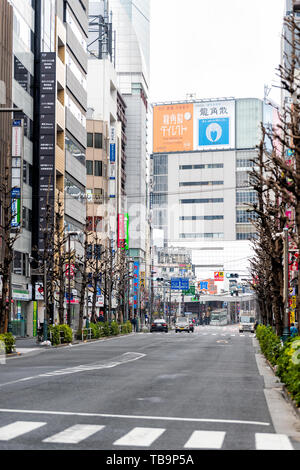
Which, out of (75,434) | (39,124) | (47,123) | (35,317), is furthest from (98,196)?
(75,434)

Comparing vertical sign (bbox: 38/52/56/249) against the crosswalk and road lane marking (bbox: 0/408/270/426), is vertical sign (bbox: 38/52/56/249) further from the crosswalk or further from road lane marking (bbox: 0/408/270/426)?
the crosswalk

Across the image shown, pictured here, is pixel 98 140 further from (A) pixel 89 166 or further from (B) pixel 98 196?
(B) pixel 98 196

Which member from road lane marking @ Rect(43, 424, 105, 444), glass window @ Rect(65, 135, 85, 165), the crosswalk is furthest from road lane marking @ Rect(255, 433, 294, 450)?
glass window @ Rect(65, 135, 85, 165)

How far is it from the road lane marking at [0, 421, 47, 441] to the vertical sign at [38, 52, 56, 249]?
5518 cm

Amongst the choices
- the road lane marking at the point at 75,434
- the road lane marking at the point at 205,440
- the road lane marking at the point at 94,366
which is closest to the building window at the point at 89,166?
the road lane marking at the point at 94,366

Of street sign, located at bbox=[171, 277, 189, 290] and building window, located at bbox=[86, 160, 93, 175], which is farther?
street sign, located at bbox=[171, 277, 189, 290]

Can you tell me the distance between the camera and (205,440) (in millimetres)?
11445

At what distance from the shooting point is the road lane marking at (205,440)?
10.8 metres

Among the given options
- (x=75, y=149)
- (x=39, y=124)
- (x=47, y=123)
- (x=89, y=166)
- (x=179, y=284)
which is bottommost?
(x=179, y=284)

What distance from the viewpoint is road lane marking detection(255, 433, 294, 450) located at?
36.1 ft

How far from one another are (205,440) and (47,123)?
200 ft

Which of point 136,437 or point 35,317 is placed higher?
point 35,317

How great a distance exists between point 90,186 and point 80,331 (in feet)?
190

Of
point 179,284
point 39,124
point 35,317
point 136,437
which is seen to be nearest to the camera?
point 136,437
